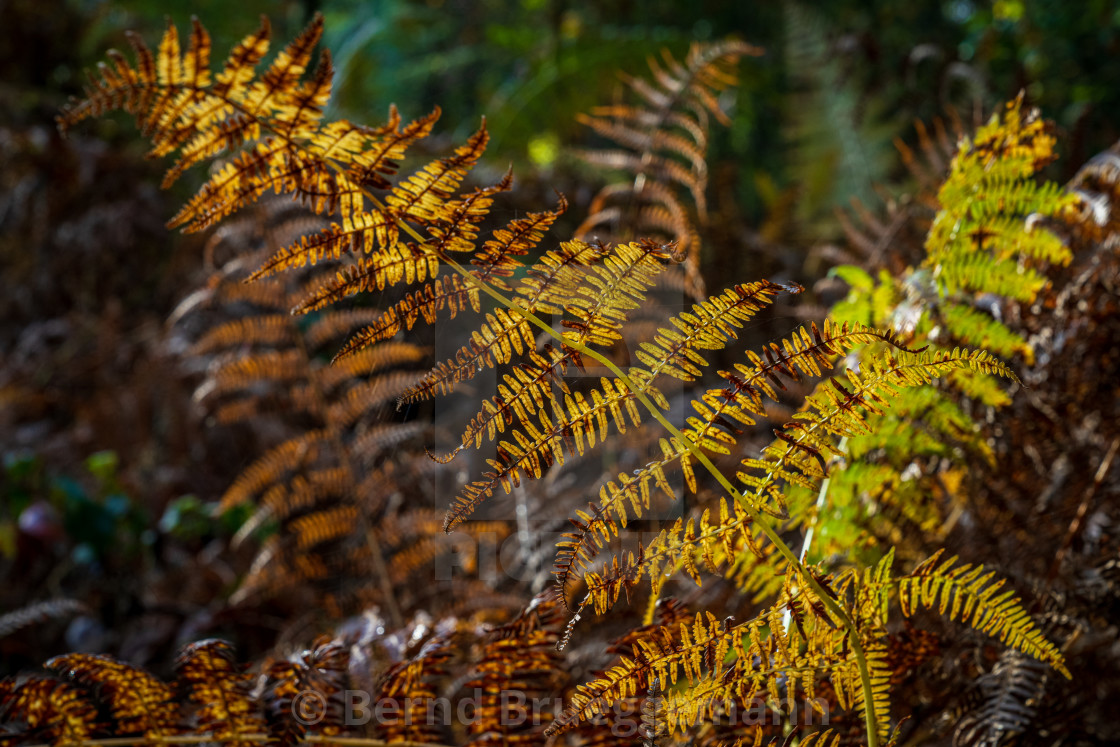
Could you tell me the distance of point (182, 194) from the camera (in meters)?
3.84

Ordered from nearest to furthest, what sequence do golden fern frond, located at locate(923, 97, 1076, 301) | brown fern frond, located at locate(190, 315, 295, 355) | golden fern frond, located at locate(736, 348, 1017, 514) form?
golden fern frond, located at locate(736, 348, 1017, 514)
golden fern frond, located at locate(923, 97, 1076, 301)
brown fern frond, located at locate(190, 315, 295, 355)

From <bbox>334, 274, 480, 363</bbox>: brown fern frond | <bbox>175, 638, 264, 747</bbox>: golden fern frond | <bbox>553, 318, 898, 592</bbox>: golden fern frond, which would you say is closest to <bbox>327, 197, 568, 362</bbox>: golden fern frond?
<bbox>334, 274, 480, 363</bbox>: brown fern frond

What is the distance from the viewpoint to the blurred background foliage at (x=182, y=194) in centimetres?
213

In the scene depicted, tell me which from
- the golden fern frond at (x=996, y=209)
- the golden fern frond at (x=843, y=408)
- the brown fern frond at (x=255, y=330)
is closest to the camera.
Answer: the golden fern frond at (x=843, y=408)

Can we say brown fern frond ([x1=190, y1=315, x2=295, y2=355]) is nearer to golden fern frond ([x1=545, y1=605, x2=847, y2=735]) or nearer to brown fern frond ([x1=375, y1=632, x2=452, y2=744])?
brown fern frond ([x1=375, y1=632, x2=452, y2=744])

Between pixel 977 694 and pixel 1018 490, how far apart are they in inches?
15.2

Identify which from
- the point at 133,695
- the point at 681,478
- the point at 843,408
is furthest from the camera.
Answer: the point at 681,478

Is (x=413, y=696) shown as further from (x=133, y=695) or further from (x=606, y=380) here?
(x=606, y=380)

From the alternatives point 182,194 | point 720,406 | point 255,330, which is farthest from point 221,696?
point 182,194

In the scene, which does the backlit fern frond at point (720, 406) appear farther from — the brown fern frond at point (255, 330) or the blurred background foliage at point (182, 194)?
the blurred background foliage at point (182, 194)

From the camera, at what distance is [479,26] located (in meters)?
6.84

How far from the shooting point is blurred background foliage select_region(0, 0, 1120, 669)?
2135 millimetres

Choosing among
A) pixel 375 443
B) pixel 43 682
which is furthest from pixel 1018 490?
pixel 43 682

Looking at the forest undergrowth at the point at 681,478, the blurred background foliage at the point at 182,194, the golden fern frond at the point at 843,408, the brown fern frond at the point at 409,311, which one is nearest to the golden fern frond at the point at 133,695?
the forest undergrowth at the point at 681,478
